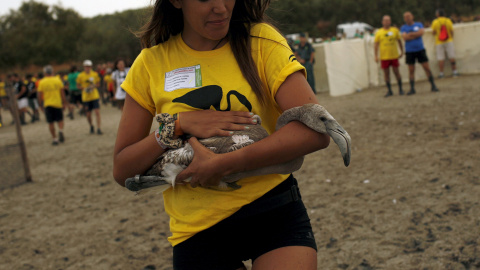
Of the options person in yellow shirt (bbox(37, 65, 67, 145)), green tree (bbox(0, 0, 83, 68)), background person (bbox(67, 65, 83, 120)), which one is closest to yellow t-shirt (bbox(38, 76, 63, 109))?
person in yellow shirt (bbox(37, 65, 67, 145))

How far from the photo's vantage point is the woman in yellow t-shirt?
162 centimetres

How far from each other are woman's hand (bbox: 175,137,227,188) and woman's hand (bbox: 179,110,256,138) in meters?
0.04

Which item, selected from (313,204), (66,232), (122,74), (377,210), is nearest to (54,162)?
(122,74)

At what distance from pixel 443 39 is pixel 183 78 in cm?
1432

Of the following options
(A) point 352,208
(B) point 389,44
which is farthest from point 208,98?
(B) point 389,44

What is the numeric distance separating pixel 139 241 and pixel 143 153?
11.1ft

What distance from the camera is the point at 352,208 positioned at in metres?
4.98

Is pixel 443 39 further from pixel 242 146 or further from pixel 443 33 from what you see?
pixel 242 146

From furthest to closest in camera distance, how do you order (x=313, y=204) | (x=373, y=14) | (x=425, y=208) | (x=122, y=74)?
(x=373, y=14) < (x=122, y=74) < (x=313, y=204) < (x=425, y=208)

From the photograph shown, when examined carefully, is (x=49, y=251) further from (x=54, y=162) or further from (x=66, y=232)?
(x=54, y=162)

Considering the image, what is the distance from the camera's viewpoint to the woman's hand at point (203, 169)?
1.58 m

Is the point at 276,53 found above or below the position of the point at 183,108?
above

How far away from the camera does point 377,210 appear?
4.82 meters

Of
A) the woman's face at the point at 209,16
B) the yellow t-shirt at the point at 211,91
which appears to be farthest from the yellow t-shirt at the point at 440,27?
the woman's face at the point at 209,16
